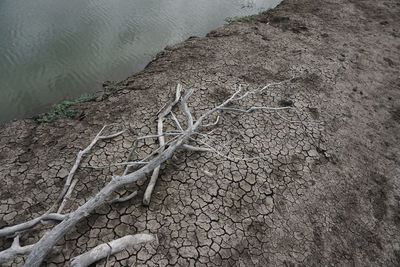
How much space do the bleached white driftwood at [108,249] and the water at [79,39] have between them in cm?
341

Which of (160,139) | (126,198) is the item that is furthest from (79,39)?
(126,198)

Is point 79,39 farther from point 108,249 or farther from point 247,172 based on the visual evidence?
point 108,249

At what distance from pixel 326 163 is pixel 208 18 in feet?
20.1

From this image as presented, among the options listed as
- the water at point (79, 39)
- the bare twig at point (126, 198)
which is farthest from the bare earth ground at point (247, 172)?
the water at point (79, 39)

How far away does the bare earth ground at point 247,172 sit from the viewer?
2846 millimetres

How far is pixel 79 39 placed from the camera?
654 centimetres

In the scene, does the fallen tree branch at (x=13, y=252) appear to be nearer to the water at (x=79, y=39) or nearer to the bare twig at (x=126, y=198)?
the bare twig at (x=126, y=198)

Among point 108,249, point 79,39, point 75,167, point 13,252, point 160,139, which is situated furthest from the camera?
point 79,39

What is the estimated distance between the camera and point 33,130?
3.98m

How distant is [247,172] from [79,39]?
5.68 m

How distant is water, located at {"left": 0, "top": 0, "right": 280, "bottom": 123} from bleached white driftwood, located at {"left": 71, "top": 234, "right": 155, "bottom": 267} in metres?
3.41

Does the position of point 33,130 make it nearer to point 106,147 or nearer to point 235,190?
point 106,147

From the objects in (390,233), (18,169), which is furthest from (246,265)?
(18,169)

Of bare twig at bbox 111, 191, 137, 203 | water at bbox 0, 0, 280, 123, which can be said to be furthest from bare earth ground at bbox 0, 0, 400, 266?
water at bbox 0, 0, 280, 123
